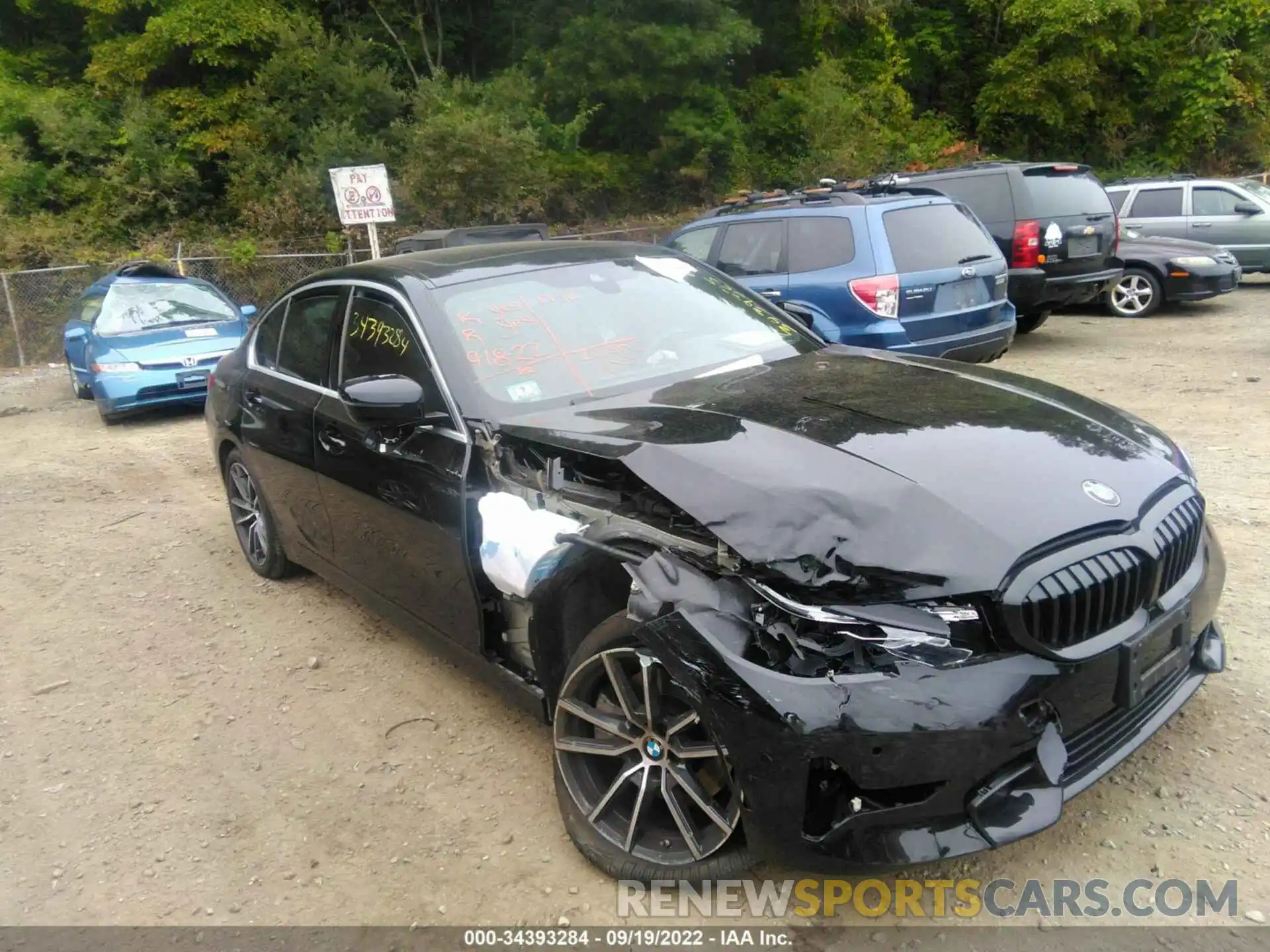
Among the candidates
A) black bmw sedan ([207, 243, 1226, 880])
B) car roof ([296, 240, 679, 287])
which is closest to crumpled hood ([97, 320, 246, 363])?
car roof ([296, 240, 679, 287])

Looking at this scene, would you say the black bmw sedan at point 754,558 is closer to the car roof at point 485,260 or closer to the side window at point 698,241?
the car roof at point 485,260

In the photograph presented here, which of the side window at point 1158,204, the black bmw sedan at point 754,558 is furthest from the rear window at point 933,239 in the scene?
the side window at point 1158,204

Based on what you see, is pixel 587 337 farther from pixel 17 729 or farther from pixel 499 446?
pixel 17 729

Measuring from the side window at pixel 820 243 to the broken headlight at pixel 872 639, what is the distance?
5.87 m

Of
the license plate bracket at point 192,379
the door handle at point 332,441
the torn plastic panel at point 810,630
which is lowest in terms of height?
→ the license plate bracket at point 192,379

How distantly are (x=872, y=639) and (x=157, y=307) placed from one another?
11048 millimetres

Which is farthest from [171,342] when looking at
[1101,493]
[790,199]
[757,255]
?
[1101,493]

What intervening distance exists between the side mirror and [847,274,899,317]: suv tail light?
4891 mm

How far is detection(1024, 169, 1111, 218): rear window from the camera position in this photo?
1045cm

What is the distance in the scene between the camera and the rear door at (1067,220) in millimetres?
10352

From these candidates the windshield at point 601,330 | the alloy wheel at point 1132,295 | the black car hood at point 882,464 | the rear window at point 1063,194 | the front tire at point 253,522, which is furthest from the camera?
the alloy wheel at point 1132,295

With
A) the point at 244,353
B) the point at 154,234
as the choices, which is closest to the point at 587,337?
the point at 244,353
